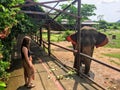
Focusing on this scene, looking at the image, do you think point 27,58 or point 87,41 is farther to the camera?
point 87,41

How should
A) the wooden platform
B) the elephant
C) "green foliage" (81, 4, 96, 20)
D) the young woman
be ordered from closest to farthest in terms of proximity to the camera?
the young woman → the wooden platform → the elephant → "green foliage" (81, 4, 96, 20)

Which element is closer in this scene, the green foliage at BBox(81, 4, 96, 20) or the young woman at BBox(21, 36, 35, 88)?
the young woman at BBox(21, 36, 35, 88)

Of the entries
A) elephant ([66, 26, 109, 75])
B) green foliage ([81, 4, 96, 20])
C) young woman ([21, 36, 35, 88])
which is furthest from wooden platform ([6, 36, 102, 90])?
green foliage ([81, 4, 96, 20])

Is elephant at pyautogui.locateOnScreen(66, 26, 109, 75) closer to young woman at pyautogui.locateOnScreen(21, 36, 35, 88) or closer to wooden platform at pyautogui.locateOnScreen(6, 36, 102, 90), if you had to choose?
wooden platform at pyautogui.locateOnScreen(6, 36, 102, 90)

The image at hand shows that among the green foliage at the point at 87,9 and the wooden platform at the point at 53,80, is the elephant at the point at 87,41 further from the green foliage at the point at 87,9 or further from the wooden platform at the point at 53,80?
the green foliage at the point at 87,9

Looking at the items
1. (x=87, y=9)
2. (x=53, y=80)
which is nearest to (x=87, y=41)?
(x=53, y=80)

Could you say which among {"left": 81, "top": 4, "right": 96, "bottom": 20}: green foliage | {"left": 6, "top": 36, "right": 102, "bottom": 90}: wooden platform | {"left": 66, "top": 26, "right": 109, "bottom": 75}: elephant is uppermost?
{"left": 81, "top": 4, "right": 96, "bottom": 20}: green foliage

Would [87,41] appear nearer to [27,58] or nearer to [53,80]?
[53,80]

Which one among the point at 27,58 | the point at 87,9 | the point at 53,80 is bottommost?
the point at 53,80

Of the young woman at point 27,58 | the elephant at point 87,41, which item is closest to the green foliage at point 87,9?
the elephant at point 87,41

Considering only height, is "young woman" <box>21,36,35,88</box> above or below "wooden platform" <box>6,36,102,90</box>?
above

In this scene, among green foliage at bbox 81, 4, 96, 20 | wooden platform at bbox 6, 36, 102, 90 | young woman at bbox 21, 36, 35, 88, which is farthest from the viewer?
green foliage at bbox 81, 4, 96, 20

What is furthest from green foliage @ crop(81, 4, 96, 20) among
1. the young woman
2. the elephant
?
the young woman

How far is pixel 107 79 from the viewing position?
12.0 metres
